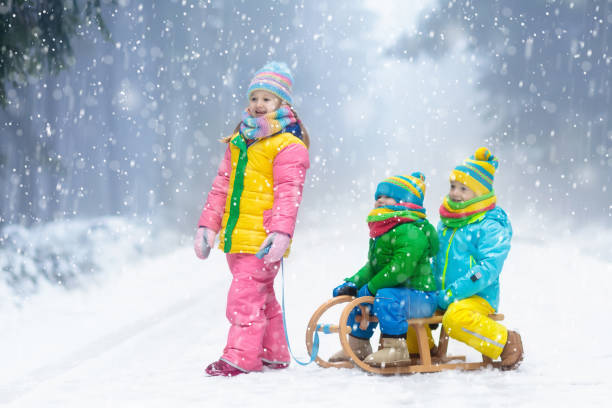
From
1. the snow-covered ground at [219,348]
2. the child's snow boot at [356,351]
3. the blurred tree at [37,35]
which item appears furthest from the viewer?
the blurred tree at [37,35]

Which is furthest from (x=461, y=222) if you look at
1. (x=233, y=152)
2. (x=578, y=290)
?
(x=578, y=290)

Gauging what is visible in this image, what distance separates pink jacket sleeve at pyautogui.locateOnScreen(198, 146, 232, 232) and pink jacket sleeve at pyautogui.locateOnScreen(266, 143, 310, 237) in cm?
38

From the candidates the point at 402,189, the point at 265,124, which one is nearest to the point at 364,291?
the point at 402,189

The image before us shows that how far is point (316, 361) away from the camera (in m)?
3.92

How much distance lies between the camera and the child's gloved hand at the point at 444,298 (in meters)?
3.75

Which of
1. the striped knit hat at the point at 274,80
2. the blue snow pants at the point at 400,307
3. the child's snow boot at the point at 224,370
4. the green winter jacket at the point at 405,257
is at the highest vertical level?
the striped knit hat at the point at 274,80

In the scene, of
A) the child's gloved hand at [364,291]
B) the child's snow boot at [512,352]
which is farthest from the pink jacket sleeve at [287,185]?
the child's snow boot at [512,352]

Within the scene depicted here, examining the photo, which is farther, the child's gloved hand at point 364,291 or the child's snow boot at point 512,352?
the child's gloved hand at point 364,291

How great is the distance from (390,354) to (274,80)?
1.77m

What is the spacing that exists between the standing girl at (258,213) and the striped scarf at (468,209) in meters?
0.94

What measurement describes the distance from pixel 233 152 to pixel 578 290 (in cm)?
543

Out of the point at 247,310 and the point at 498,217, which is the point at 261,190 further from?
the point at 498,217

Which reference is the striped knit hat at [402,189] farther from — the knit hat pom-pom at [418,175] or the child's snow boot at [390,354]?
the child's snow boot at [390,354]

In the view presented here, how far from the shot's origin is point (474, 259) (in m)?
3.88
